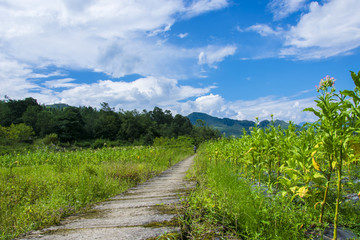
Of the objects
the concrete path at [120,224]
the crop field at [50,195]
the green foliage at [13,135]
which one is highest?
the green foliage at [13,135]

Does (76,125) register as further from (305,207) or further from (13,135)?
(305,207)

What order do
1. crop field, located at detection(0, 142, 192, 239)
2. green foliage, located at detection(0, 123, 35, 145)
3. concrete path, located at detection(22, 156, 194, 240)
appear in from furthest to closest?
green foliage, located at detection(0, 123, 35, 145)
crop field, located at detection(0, 142, 192, 239)
concrete path, located at detection(22, 156, 194, 240)

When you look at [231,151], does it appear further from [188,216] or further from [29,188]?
[29,188]

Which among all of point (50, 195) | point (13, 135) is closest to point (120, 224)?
point (50, 195)

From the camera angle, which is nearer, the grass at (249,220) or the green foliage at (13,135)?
the grass at (249,220)

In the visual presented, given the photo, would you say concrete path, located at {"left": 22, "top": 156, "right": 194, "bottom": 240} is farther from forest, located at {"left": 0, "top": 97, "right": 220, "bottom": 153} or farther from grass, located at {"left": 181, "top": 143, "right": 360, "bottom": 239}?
forest, located at {"left": 0, "top": 97, "right": 220, "bottom": 153}

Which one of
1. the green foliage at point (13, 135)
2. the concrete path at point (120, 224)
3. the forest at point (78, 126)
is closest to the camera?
the concrete path at point (120, 224)

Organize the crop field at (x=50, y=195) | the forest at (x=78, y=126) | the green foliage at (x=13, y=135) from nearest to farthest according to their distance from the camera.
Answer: the crop field at (x=50, y=195)
the green foliage at (x=13, y=135)
the forest at (x=78, y=126)

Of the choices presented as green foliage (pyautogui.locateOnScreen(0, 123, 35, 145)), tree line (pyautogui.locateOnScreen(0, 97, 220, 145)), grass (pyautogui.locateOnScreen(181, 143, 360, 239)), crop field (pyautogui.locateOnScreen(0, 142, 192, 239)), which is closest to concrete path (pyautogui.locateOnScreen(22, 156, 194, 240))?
grass (pyautogui.locateOnScreen(181, 143, 360, 239))

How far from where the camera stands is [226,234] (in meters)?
2.23

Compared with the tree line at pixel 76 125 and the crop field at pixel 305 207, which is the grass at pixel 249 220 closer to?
the crop field at pixel 305 207

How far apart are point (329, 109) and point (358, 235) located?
1.75m

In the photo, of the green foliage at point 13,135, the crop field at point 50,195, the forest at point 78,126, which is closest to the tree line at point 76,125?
the forest at point 78,126

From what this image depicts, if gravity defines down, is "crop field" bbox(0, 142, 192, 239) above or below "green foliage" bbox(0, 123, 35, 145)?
below
